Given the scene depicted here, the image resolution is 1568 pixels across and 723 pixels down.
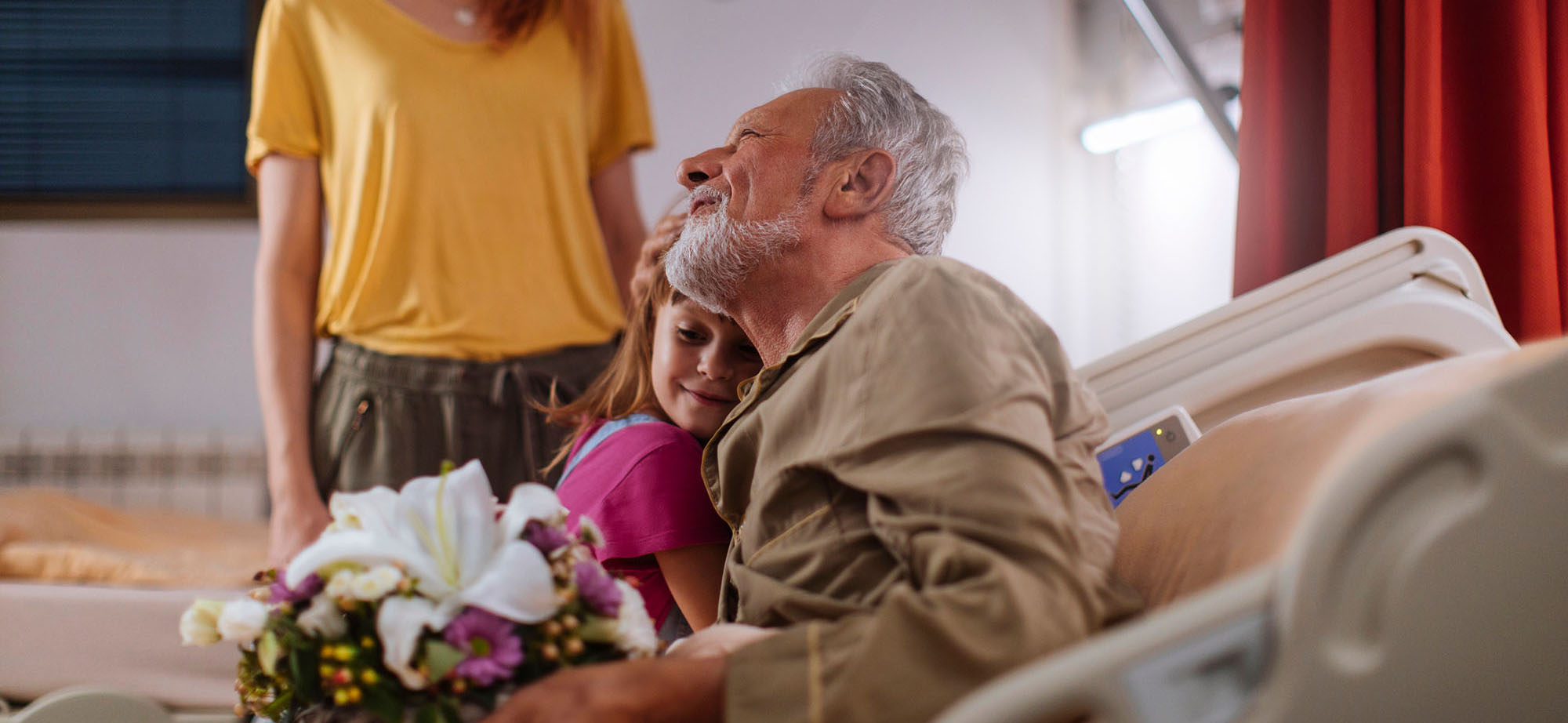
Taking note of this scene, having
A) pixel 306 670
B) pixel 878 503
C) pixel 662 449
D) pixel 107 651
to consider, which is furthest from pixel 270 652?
pixel 107 651

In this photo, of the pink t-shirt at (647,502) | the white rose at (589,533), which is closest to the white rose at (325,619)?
the white rose at (589,533)

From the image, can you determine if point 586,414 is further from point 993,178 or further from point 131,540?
point 993,178

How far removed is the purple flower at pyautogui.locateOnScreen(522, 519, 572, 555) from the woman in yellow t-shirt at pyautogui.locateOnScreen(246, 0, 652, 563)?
40.1 inches

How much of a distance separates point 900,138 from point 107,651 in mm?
2103

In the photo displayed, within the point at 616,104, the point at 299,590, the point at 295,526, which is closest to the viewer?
the point at 299,590

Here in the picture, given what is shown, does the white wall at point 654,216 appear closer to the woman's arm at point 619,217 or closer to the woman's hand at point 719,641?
the woman's arm at point 619,217

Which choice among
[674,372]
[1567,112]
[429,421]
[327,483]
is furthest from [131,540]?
[1567,112]

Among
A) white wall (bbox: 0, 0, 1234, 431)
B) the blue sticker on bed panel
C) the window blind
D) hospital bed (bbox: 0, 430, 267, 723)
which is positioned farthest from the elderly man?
the window blind

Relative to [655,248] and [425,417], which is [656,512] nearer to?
[655,248]

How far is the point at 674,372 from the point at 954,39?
7.26 feet

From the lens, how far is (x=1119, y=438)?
153 cm

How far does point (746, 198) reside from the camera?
146 cm

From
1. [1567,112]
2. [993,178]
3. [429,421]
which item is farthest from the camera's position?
[993,178]

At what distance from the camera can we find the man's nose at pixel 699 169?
4.98ft
